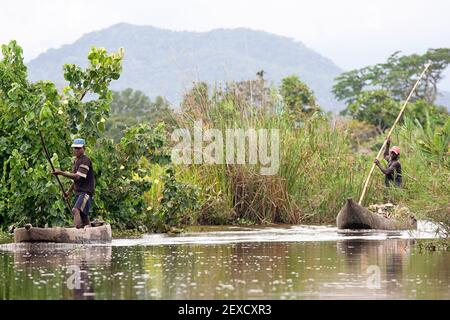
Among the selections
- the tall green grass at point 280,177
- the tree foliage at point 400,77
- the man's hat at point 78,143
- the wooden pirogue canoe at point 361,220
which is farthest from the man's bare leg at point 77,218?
the tree foliage at point 400,77

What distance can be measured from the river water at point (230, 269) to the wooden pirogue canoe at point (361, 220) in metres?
1.37

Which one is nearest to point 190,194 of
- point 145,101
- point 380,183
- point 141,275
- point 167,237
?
point 167,237

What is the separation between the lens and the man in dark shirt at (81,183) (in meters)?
21.8

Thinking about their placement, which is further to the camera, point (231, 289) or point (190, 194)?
point (190, 194)

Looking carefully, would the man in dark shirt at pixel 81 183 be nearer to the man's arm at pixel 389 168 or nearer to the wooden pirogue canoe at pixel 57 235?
the wooden pirogue canoe at pixel 57 235

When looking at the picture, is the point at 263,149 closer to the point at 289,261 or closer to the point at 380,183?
the point at 380,183

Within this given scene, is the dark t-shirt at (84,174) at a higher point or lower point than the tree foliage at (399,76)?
lower

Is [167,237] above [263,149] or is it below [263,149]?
below

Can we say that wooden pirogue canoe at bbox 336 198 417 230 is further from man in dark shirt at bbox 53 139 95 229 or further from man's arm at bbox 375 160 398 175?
man in dark shirt at bbox 53 139 95 229

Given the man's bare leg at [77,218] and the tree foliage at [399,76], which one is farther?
the tree foliage at [399,76]

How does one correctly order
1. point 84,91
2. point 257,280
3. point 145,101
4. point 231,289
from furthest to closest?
1. point 145,101
2. point 84,91
3. point 257,280
4. point 231,289

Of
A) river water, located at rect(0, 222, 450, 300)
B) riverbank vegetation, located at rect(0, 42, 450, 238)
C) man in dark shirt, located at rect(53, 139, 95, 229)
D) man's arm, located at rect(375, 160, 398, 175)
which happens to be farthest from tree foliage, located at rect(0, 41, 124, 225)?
man's arm, located at rect(375, 160, 398, 175)
